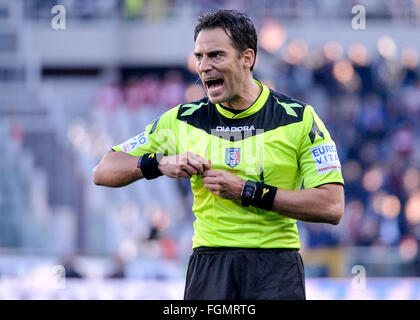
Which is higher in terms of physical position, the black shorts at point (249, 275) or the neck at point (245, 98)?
the neck at point (245, 98)

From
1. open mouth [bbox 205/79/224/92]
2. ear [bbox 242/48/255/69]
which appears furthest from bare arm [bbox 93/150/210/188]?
ear [bbox 242/48/255/69]

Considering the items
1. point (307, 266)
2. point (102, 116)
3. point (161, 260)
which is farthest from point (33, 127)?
point (307, 266)

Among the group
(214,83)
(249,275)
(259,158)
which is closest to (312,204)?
(259,158)

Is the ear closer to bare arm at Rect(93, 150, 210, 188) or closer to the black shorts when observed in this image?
bare arm at Rect(93, 150, 210, 188)

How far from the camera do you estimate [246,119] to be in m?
4.88

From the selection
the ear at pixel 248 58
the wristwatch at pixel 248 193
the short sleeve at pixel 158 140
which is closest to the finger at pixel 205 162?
the wristwatch at pixel 248 193

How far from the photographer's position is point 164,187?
17.8 meters

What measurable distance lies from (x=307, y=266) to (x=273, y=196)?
28.1 feet

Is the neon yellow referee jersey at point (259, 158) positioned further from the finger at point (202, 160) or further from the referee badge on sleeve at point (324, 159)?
the finger at point (202, 160)

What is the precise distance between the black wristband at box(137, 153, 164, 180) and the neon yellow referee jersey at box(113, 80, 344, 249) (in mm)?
175

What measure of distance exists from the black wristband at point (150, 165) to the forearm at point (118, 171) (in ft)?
0.13

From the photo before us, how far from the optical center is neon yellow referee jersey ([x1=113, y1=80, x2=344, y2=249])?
4691mm

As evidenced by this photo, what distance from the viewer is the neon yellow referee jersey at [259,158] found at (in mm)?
4691
